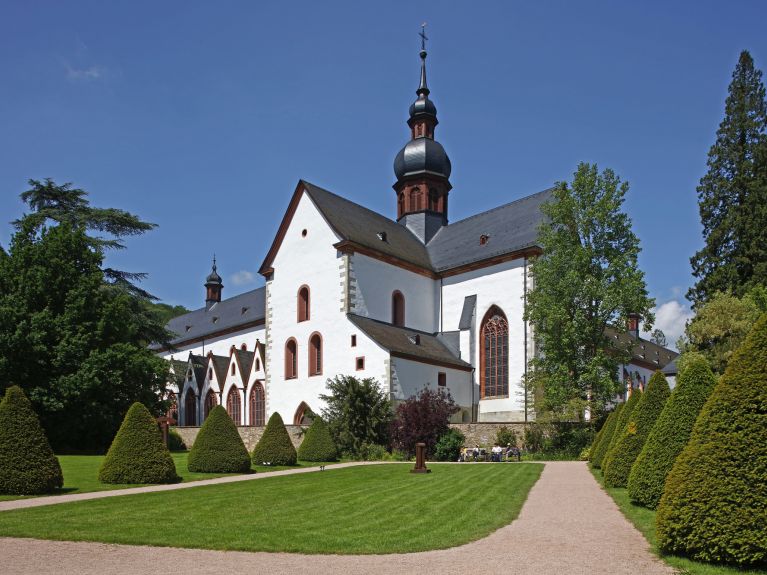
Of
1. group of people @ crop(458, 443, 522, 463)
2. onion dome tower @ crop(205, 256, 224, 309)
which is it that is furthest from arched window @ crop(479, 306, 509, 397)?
onion dome tower @ crop(205, 256, 224, 309)

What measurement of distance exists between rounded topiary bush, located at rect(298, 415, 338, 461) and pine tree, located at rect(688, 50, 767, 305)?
21.2 metres

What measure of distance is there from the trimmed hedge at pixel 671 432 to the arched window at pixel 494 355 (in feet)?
87.8

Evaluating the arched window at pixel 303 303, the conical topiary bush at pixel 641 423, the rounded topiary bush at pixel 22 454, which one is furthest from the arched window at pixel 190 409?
the conical topiary bush at pixel 641 423

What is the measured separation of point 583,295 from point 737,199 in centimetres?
1110

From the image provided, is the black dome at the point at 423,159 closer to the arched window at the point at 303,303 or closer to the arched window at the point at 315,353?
the arched window at the point at 303,303

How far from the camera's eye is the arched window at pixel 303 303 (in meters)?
42.8

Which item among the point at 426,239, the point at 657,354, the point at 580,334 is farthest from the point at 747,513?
the point at 657,354

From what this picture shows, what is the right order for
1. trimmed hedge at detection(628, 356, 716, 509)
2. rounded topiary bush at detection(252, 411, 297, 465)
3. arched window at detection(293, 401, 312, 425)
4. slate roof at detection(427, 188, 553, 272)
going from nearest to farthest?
trimmed hedge at detection(628, 356, 716, 509), rounded topiary bush at detection(252, 411, 297, 465), arched window at detection(293, 401, 312, 425), slate roof at detection(427, 188, 553, 272)

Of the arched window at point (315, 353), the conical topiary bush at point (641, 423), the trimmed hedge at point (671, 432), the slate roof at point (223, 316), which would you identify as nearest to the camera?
the trimmed hedge at point (671, 432)

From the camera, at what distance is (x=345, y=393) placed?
3419cm

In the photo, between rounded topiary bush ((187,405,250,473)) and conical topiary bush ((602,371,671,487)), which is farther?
rounded topiary bush ((187,405,250,473))

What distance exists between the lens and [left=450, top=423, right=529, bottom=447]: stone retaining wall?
33312 millimetres

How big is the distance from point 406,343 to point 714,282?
16.5 metres

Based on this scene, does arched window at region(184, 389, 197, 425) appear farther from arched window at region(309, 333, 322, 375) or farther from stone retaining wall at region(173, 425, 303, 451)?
stone retaining wall at region(173, 425, 303, 451)
